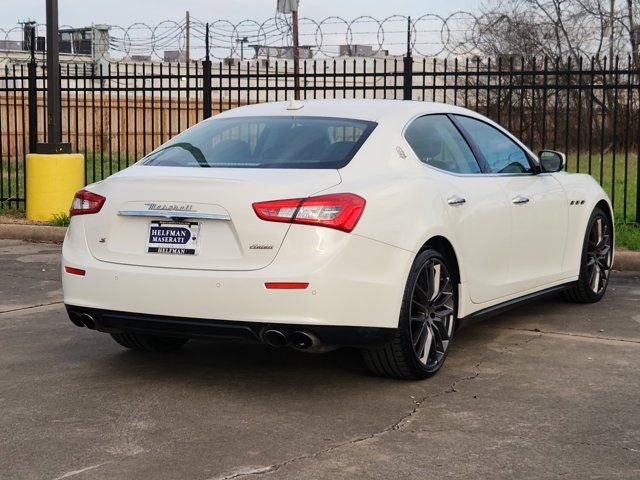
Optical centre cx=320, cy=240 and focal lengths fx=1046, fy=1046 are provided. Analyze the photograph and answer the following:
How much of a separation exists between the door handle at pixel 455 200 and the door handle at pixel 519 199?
722 millimetres

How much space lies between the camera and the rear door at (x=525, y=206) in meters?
6.66

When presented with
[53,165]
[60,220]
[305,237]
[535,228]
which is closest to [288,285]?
[305,237]

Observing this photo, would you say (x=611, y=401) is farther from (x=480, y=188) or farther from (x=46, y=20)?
(x=46, y=20)

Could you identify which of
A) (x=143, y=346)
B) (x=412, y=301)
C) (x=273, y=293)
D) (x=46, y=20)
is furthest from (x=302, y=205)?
(x=46, y=20)

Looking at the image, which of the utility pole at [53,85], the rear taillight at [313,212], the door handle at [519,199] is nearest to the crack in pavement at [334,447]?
the rear taillight at [313,212]

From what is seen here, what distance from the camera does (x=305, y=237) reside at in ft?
16.5

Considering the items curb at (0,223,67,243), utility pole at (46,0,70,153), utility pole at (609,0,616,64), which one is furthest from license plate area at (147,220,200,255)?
utility pole at (609,0,616,64)

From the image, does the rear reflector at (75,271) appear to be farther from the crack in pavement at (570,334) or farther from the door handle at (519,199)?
the crack in pavement at (570,334)

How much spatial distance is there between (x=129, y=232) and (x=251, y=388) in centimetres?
104

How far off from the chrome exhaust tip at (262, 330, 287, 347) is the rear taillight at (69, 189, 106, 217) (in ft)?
3.83

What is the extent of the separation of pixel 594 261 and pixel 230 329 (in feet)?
13.0

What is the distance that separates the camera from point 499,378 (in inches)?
228

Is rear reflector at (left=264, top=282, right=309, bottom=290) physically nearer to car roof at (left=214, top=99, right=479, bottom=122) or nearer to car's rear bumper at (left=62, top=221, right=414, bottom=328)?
car's rear bumper at (left=62, top=221, right=414, bottom=328)

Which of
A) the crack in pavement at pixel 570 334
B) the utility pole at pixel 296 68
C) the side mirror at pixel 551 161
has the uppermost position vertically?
the utility pole at pixel 296 68
